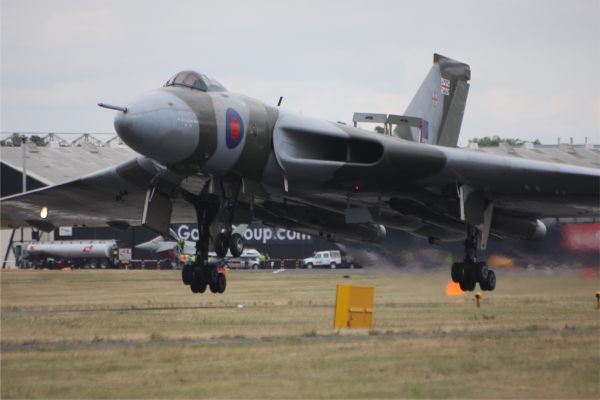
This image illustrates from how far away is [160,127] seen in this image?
1708cm

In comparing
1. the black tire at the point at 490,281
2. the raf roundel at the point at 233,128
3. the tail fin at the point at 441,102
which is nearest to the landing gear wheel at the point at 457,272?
the black tire at the point at 490,281

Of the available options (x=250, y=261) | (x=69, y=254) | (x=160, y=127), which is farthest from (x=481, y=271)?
(x=69, y=254)

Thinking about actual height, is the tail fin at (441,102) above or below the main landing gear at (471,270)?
above

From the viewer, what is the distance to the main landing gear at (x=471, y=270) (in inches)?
924

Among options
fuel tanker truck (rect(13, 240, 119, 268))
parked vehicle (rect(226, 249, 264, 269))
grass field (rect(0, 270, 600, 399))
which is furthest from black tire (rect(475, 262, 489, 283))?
fuel tanker truck (rect(13, 240, 119, 268))

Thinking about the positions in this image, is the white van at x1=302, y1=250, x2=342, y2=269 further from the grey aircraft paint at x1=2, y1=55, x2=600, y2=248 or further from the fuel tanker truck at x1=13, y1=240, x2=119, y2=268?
the grey aircraft paint at x1=2, y1=55, x2=600, y2=248

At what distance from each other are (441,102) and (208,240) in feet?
28.3

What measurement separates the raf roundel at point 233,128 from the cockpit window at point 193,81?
2.06ft

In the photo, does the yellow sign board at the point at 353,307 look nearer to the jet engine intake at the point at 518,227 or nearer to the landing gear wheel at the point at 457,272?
the landing gear wheel at the point at 457,272

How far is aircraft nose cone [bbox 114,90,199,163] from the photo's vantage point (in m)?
16.9

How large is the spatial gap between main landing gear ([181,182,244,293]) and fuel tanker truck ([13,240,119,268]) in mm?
46720

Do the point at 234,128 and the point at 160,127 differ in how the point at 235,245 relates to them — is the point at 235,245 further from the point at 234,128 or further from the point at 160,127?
the point at 160,127

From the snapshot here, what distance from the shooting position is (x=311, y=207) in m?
22.8

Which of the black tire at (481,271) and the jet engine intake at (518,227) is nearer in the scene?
the black tire at (481,271)
